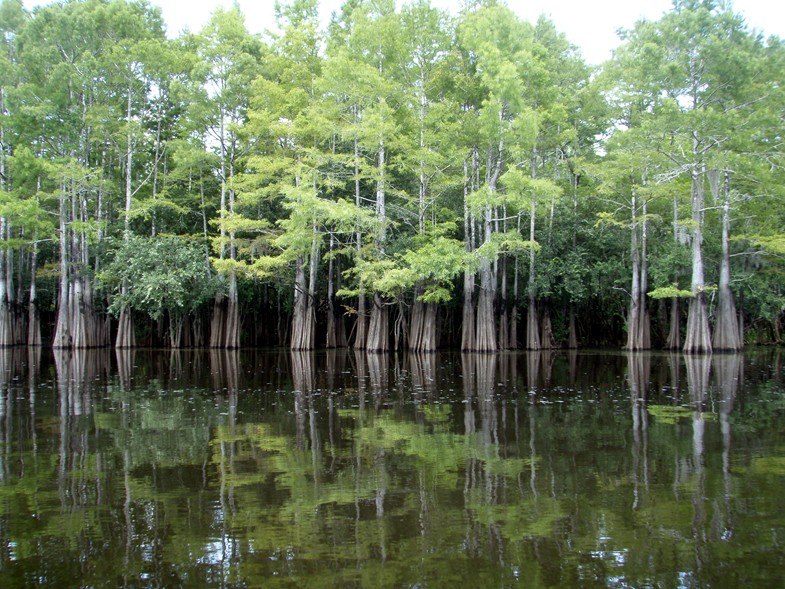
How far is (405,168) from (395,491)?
19.2 m

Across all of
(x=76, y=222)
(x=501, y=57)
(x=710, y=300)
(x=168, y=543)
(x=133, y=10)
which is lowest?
(x=168, y=543)

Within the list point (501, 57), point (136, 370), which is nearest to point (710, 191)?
point (501, 57)

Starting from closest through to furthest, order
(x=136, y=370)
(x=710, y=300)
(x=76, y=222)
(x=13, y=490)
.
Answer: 1. (x=13, y=490)
2. (x=136, y=370)
3. (x=76, y=222)
4. (x=710, y=300)

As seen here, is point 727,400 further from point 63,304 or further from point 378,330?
point 63,304

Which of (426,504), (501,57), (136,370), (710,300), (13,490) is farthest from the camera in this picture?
(710,300)

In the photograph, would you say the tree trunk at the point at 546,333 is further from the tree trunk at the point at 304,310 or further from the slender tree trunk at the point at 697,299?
the tree trunk at the point at 304,310

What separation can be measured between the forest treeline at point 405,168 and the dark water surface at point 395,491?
12895 millimetres

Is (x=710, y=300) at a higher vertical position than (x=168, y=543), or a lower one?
higher

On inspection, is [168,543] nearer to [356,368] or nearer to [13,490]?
[13,490]

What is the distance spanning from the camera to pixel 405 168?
2316cm

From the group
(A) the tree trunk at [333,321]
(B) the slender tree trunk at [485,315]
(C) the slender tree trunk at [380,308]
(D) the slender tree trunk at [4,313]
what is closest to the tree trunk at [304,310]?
(A) the tree trunk at [333,321]

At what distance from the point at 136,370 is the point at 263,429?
9.99 m

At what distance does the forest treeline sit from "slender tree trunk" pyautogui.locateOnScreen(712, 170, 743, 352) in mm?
78

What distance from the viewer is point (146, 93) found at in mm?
28359
